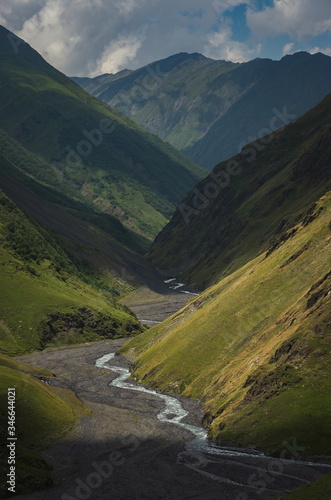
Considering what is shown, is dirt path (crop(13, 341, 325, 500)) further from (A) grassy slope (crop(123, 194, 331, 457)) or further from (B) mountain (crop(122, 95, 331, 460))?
(A) grassy slope (crop(123, 194, 331, 457))

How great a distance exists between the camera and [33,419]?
374ft

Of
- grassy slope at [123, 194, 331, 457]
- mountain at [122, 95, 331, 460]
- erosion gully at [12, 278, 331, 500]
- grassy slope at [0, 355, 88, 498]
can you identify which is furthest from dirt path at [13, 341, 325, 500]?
grassy slope at [123, 194, 331, 457]

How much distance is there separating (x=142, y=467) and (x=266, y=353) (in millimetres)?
36807

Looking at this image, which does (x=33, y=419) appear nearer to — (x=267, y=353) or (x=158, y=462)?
(x=158, y=462)

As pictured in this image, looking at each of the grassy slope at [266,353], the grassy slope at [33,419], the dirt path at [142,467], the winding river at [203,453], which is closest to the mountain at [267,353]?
the grassy slope at [266,353]

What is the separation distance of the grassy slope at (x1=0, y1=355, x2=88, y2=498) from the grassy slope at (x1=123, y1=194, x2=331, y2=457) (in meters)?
27.4

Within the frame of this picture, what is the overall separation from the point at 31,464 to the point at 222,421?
35025mm

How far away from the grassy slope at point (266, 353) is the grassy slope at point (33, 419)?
27429mm

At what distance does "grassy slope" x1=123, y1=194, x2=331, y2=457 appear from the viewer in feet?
322

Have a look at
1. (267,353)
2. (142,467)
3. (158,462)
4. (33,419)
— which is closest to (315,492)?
(142,467)

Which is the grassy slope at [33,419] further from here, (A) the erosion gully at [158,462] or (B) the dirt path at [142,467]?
(B) the dirt path at [142,467]

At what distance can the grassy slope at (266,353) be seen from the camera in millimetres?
98188

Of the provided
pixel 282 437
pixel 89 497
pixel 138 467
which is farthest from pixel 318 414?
pixel 89 497

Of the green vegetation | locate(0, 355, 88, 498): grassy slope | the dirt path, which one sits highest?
the green vegetation
